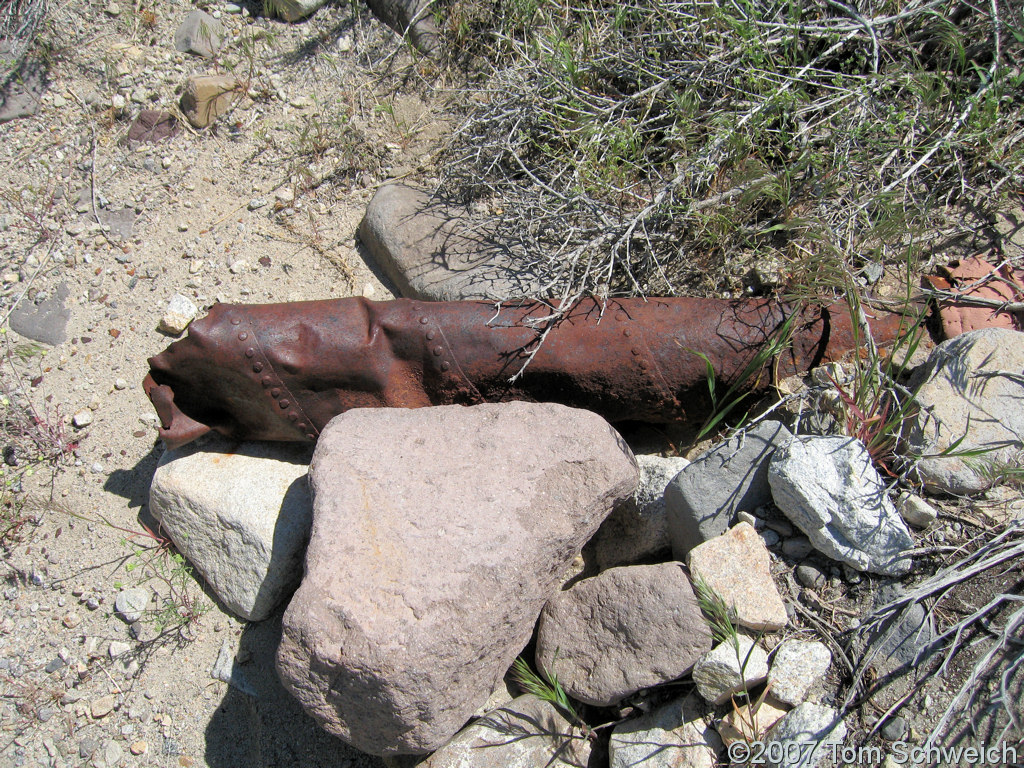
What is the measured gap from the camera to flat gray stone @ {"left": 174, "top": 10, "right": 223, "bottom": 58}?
3896 millimetres

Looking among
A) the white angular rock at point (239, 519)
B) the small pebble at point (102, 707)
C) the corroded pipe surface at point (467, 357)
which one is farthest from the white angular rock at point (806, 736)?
the small pebble at point (102, 707)

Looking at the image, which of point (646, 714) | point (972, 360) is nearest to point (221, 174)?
point (646, 714)

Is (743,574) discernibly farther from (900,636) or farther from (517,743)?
(517,743)

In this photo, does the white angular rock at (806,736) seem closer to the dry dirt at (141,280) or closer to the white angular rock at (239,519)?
the dry dirt at (141,280)

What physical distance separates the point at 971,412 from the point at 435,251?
2199 millimetres

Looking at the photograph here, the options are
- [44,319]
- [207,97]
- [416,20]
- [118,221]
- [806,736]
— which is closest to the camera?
[806,736]

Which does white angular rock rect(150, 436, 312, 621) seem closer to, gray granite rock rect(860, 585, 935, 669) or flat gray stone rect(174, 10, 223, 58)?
gray granite rock rect(860, 585, 935, 669)

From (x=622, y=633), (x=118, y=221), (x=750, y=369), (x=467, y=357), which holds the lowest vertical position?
(x=622, y=633)

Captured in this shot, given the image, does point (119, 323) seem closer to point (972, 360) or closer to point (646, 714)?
point (646, 714)

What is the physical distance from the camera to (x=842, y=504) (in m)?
2.02

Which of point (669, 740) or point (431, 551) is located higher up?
point (431, 551)

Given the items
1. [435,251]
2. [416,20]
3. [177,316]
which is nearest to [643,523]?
[435,251]

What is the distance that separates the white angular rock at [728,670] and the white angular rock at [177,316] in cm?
266

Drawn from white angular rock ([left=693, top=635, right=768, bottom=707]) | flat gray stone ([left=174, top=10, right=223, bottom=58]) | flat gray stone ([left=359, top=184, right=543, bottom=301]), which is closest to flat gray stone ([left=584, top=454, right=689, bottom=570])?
white angular rock ([left=693, top=635, right=768, bottom=707])
